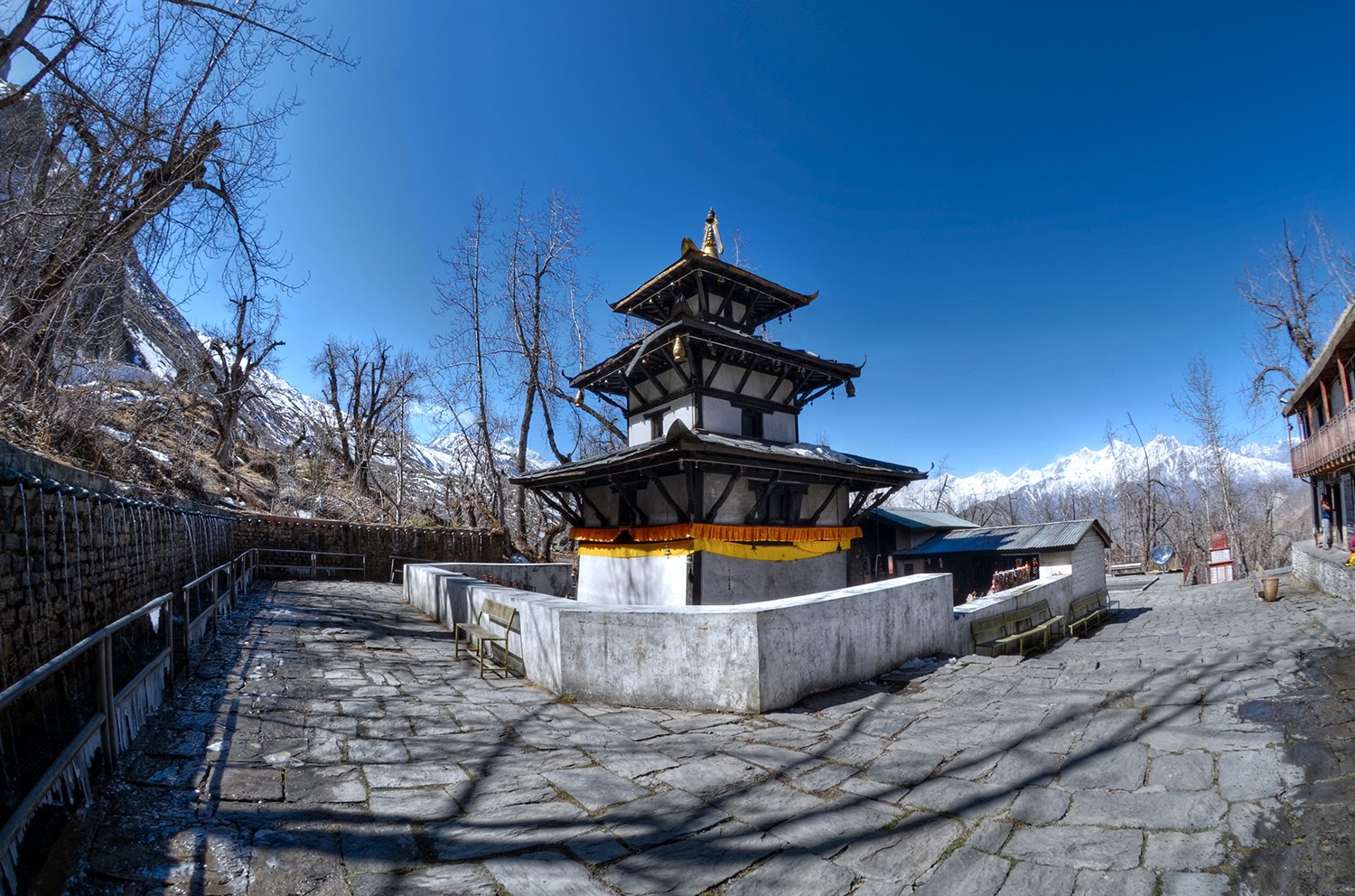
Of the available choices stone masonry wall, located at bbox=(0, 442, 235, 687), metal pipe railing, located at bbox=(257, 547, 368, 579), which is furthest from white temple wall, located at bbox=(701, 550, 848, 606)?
metal pipe railing, located at bbox=(257, 547, 368, 579)

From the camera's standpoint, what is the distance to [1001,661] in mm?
7562

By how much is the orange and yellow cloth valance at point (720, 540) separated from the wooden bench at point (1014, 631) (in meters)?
4.36

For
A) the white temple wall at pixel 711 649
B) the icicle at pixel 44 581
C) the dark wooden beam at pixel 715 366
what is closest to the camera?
the icicle at pixel 44 581

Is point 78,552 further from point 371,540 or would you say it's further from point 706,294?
point 371,540

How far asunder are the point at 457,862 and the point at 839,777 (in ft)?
8.21

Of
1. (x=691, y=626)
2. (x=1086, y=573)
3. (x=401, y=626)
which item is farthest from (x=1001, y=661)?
(x=1086, y=573)

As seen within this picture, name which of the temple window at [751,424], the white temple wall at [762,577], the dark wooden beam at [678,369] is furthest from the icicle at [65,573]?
the temple window at [751,424]

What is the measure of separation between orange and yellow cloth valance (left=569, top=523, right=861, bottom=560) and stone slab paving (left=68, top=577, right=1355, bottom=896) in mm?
5729

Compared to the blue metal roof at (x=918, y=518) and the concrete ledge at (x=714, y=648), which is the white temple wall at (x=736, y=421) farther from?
the concrete ledge at (x=714, y=648)

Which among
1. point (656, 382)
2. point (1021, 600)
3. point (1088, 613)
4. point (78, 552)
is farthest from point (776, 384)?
point (78, 552)

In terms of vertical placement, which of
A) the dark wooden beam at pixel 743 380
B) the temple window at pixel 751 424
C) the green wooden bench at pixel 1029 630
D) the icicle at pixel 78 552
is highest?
the dark wooden beam at pixel 743 380

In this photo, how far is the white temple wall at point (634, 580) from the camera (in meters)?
12.2

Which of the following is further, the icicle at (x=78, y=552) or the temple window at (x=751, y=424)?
the temple window at (x=751, y=424)

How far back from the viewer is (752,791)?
3855mm
